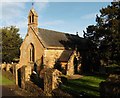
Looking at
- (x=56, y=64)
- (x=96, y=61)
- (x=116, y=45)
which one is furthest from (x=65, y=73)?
(x=116, y=45)

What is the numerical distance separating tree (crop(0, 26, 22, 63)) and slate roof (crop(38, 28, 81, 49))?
15327 mm

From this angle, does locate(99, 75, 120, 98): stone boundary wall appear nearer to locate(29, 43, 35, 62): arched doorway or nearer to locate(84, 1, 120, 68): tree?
locate(84, 1, 120, 68): tree

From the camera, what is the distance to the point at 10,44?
56969 mm

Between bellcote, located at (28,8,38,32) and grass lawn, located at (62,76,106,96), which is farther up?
bellcote, located at (28,8,38,32)

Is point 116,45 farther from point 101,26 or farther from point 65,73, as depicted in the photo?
point 65,73

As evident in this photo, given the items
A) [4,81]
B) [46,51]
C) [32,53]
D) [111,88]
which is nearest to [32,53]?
[32,53]

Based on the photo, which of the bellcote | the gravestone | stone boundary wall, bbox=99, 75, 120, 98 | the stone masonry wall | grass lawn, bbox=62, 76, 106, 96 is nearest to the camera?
stone boundary wall, bbox=99, 75, 120, 98

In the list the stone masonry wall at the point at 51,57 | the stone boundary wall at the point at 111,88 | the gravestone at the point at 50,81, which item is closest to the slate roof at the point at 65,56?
the stone masonry wall at the point at 51,57

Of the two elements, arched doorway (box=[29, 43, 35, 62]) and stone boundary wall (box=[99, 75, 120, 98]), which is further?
arched doorway (box=[29, 43, 35, 62])

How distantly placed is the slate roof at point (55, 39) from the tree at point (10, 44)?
15327mm

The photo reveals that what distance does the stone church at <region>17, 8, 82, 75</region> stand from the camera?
38.9 meters

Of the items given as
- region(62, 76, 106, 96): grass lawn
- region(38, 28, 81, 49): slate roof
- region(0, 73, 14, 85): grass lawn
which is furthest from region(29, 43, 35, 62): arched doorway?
region(62, 76, 106, 96): grass lawn

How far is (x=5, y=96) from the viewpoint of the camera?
2230 centimetres

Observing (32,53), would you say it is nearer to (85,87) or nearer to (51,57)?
(51,57)
